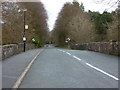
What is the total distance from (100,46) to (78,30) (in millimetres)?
25636

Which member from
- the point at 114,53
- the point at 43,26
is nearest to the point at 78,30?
the point at 43,26

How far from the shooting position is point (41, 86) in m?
6.36

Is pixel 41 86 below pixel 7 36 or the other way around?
below

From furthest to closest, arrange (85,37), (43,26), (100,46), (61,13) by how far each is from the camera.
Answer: (61,13) < (43,26) < (85,37) < (100,46)

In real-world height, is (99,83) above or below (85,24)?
below

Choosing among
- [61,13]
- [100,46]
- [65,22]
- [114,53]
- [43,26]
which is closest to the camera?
[114,53]

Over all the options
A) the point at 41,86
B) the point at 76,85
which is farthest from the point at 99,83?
the point at 41,86

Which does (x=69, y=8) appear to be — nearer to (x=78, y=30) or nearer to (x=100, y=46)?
(x=78, y=30)

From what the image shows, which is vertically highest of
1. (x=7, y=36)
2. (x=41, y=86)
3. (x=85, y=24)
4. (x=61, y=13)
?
(x=61, y=13)

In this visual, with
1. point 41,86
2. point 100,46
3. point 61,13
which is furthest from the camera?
point 61,13

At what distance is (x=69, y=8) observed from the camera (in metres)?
66.4

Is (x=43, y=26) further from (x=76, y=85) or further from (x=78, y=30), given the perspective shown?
(x=76, y=85)

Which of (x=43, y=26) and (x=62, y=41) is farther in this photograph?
(x=62, y=41)

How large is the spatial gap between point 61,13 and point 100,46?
44707 mm
